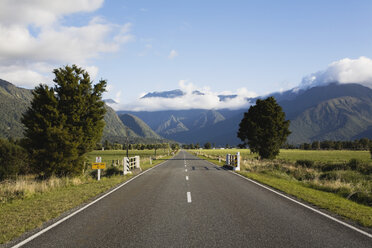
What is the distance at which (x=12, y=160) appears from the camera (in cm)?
3375

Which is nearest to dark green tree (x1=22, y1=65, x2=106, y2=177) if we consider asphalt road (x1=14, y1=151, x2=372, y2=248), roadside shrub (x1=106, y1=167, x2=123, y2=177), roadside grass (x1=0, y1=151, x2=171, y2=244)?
roadside shrub (x1=106, y1=167, x2=123, y2=177)

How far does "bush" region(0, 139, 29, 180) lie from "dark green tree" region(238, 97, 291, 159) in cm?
2948

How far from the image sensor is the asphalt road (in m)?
5.27

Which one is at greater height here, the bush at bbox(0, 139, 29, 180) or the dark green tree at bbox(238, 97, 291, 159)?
the dark green tree at bbox(238, 97, 291, 159)

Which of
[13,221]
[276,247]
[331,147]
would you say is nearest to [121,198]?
Answer: [13,221]

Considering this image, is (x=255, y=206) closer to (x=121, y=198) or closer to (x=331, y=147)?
(x=121, y=198)

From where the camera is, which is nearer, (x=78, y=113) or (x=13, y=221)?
(x=13, y=221)

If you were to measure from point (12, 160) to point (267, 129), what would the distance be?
3357 centimetres

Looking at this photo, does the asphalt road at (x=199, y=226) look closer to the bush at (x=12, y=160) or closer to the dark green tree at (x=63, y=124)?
the dark green tree at (x=63, y=124)

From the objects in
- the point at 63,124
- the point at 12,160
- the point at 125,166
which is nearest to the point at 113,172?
the point at 125,166

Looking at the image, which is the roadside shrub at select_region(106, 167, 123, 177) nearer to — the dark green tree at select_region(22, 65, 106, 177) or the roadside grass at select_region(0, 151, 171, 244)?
the dark green tree at select_region(22, 65, 106, 177)

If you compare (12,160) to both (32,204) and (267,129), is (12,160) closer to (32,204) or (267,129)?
(32,204)

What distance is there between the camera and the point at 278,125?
3894cm

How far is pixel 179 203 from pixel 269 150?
31539 mm
